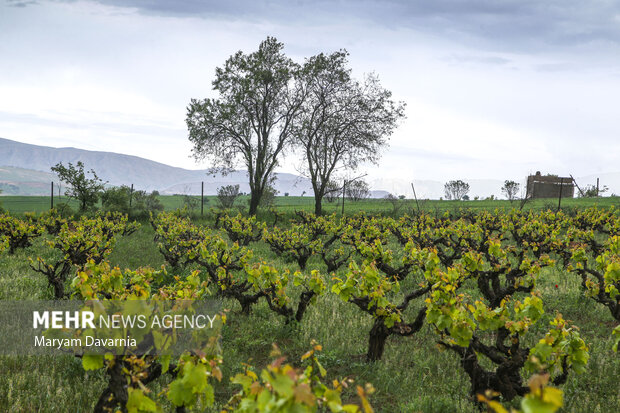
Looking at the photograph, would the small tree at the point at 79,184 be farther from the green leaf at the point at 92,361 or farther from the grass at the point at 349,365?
the green leaf at the point at 92,361

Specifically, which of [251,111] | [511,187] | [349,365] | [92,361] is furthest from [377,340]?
[511,187]

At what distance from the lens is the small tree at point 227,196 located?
42.3 m

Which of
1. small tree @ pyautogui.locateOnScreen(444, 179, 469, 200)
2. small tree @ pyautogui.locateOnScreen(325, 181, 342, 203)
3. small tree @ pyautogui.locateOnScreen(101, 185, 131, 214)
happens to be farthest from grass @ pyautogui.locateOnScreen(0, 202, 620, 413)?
small tree @ pyautogui.locateOnScreen(444, 179, 469, 200)

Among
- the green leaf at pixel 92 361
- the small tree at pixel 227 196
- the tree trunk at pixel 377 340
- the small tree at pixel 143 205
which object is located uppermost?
the small tree at pixel 227 196

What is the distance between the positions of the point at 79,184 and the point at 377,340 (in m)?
31.3

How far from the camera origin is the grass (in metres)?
5.16

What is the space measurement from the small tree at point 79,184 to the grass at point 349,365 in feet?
74.8

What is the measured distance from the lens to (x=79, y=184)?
100.0 ft

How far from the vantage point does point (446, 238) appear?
16.3m

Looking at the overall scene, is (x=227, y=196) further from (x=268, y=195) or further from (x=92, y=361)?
(x=92, y=361)

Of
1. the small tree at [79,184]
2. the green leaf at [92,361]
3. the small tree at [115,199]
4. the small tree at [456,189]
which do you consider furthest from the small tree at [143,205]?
the small tree at [456,189]

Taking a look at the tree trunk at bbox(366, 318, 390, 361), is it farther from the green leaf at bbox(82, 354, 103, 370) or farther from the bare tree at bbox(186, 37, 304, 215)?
the bare tree at bbox(186, 37, 304, 215)

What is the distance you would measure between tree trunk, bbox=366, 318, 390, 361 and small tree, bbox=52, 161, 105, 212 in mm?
30871

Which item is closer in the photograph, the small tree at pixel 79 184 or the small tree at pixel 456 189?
the small tree at pixel 79 184
